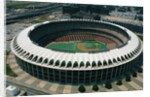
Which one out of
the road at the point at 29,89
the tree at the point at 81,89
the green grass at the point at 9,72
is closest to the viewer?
the road at the point at 29,89

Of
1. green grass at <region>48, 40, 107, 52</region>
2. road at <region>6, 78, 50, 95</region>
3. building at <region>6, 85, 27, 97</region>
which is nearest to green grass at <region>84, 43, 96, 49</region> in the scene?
green grass at <region>48, 40, 107, 52</region>

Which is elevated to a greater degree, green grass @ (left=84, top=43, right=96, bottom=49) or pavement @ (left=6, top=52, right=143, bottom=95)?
green grass @ (left=84, top=43, right=96, bottom=49)

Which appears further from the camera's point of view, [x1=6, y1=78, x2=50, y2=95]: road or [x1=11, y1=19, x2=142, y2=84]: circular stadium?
[x1=11, y1=19, x2=142, y2=84]: circular stadium

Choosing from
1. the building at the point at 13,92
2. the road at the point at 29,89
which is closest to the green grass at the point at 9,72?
the road at the point at 29,89

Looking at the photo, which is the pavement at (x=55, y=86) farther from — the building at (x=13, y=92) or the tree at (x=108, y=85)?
the building at (x=13, y=92)

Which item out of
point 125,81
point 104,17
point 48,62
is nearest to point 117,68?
point 125,81

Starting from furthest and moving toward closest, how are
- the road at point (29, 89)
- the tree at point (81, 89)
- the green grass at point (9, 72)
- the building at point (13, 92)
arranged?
the green grass at point (9, 72)
the tree at point (81, 89)
the road at point (29, 89)
the building at point (13, 92)

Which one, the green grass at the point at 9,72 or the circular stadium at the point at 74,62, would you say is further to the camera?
the green grass at the point at 9,72

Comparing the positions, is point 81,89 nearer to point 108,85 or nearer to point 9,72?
point 108,85

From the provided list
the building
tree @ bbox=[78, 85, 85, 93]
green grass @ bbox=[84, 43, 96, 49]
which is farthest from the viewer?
green grass @ bbox=[84, 43, 96, 49]

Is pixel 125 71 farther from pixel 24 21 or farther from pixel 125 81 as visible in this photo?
pixel 24 21

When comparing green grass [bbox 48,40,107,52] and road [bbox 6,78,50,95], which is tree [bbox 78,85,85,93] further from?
green grass [bbox 48,40,107,52]
